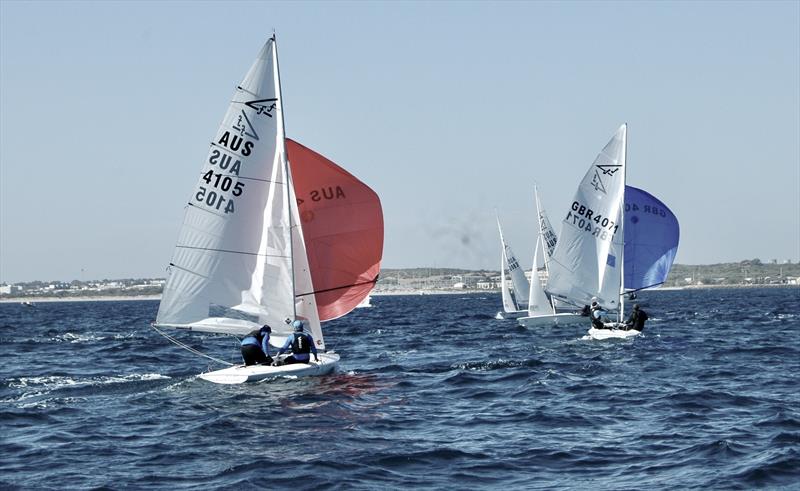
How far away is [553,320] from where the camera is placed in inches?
1977

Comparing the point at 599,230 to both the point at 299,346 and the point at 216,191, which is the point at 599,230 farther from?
the point at 216,191

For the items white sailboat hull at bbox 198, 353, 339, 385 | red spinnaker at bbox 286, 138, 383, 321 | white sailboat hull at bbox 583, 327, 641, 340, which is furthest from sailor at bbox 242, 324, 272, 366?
white sailboat hull at bbox 583, 327, 641, 340

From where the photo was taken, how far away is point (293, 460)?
15750 millimetres

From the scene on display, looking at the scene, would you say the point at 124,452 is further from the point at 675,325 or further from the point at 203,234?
the point at 675,325

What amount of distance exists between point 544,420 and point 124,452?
7583 mm

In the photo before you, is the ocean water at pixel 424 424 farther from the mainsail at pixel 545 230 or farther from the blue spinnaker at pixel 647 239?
the mainsail at pixel 545 230

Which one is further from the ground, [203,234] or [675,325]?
[203,234]

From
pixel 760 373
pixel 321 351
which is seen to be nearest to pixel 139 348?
pixel 321 351

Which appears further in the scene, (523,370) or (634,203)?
(634,203)

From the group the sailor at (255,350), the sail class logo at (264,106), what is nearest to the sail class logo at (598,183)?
the sail class logo at (264,106)

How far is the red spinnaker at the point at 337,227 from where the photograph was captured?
26.0 meters

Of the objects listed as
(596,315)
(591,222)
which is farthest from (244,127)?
(591,222)

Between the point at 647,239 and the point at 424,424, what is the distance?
27.1 metres

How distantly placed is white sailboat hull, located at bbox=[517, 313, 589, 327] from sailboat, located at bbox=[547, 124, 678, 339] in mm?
6105
